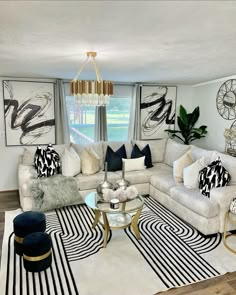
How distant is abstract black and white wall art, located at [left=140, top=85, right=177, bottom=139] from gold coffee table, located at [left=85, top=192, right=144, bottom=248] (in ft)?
8.91

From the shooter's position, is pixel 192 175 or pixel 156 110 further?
pixel 156 110

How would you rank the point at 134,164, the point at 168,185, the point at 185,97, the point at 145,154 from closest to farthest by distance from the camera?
the point at 168,185, the point at 134,164, the point at 145,154, the point at 185,97

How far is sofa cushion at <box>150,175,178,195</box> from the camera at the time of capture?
3882mm

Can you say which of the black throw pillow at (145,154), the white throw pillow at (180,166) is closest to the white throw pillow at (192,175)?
the white throw pillow at (180,166)

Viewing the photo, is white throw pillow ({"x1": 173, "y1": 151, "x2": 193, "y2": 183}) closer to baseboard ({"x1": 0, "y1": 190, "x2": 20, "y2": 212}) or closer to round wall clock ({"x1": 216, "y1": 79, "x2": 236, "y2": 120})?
round wall clock ({"x1": 216, "y1": 79, "x2": 236, "y2": 120})

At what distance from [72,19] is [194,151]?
3.32m

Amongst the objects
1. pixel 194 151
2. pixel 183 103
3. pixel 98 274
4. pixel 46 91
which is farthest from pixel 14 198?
pixel 183 103

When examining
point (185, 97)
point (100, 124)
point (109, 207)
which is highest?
point (185, 97)

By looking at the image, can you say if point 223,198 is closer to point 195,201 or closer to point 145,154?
point 195,201

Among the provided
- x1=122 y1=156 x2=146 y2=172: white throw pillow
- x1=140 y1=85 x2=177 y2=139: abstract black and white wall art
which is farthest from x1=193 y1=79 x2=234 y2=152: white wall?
x1=122 y1=156 x2=146 y2=172: white throw pillow

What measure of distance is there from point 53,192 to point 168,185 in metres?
1.87

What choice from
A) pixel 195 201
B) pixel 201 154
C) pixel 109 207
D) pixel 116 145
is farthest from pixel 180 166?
pixel 109 207

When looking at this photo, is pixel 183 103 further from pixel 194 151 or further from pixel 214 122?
pixel 194 151

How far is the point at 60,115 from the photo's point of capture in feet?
16.0
